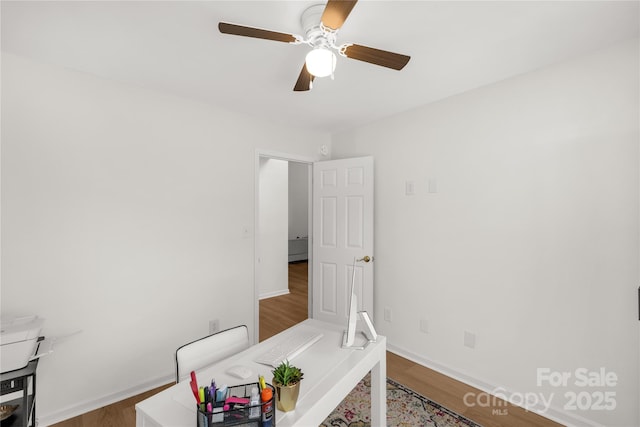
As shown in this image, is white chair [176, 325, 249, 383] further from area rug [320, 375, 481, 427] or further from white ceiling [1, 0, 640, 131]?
white ceiling [1, 0, 640, 131]

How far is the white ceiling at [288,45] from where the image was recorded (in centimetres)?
154

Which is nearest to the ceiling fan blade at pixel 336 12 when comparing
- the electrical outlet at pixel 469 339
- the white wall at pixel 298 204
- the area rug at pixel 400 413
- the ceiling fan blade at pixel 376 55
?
the ceiling fan blade at pixel 376 55

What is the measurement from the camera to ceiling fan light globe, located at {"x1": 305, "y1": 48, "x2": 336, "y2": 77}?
143cm

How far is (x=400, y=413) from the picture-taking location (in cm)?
217

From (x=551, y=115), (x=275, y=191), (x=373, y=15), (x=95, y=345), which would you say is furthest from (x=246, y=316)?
(x=551, y=115)

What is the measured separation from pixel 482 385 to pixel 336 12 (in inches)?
111

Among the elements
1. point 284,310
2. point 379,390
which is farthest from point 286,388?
point 284,310

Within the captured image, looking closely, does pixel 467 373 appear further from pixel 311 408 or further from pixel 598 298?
pixel 311 408

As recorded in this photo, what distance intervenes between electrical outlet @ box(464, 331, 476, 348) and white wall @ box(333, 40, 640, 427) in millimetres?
33

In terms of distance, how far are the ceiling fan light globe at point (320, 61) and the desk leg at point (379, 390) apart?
151 centimetres

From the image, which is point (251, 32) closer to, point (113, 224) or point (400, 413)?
point (113, 224)

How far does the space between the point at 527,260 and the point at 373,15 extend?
1.98 metres

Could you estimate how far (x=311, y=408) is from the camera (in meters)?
1.08

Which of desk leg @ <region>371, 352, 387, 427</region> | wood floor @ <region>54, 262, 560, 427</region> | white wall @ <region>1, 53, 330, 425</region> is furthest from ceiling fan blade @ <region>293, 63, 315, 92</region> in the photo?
wood floor @ <region>54, 262, 560, 427</region>
